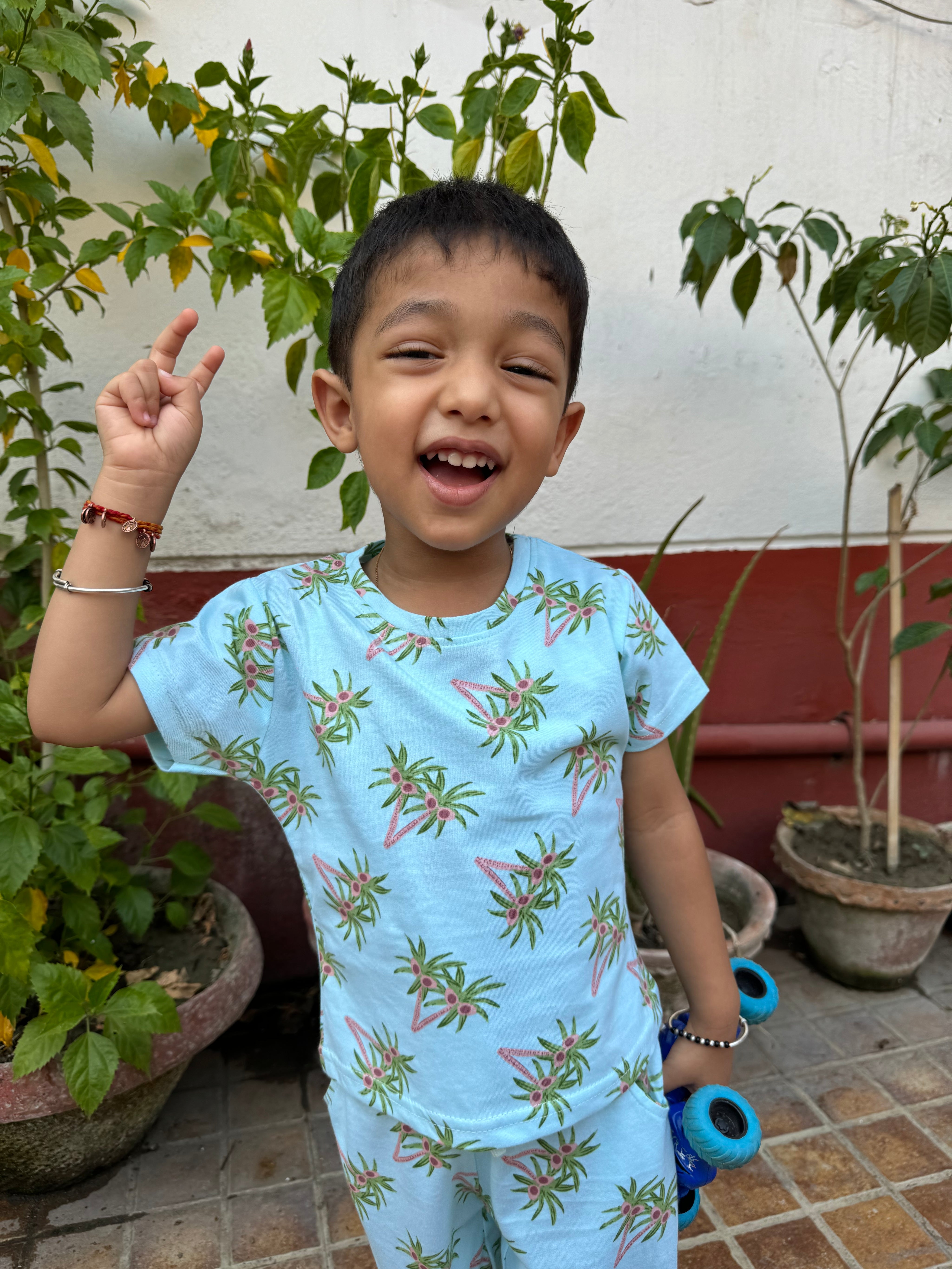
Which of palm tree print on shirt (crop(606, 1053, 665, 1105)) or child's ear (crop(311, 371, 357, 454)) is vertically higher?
child's ear (crop(311, 371, 357, 454))

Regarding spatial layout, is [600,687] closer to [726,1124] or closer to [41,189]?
[726,1124]

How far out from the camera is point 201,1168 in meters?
1.83

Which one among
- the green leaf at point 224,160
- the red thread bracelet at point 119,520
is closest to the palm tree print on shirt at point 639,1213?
the red thread bracelet at point 119,520

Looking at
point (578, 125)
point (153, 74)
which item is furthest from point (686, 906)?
point (153, 74)

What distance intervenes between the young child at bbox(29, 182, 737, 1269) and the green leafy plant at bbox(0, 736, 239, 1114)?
61cm

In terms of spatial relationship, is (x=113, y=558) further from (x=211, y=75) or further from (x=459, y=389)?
(x=211, y=75)

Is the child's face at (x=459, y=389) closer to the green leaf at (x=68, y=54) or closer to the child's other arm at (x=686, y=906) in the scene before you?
the child's other arm at (x=686, y=906)

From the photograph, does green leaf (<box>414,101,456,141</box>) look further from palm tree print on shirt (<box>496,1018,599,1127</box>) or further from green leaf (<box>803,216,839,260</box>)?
palm tree print on shirt (<box>496,1018,599,1127</box>)

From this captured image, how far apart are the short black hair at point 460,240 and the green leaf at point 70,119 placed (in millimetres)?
723

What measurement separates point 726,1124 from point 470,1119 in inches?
13.5

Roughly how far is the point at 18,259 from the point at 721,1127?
5.85 ft

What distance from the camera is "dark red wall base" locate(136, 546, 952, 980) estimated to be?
2385 millimetres

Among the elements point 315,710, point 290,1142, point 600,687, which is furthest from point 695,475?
point 290,1142

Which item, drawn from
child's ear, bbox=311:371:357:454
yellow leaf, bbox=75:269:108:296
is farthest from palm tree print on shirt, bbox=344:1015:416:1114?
yellow leaf, bbox=75:269:108:296
